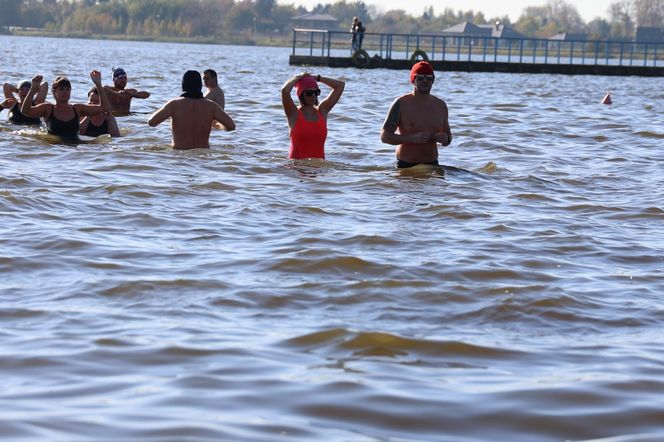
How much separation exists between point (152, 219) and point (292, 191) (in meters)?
2.13

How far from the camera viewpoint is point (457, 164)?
1403 centimetres

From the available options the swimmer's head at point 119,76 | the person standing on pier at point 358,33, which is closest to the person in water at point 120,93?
the swimmer's head at point 119,76

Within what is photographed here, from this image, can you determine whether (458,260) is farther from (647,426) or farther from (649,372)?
(647,426)

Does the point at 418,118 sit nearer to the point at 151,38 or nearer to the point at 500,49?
the point at 500,49

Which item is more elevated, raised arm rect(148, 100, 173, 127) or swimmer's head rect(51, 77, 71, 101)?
swimmer's head rect(51, 77, 71, 101)

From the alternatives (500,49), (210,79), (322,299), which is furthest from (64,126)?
(500,49)

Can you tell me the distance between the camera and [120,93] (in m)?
17.5

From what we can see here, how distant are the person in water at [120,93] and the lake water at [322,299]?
3.31 m

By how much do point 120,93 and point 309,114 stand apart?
598cm

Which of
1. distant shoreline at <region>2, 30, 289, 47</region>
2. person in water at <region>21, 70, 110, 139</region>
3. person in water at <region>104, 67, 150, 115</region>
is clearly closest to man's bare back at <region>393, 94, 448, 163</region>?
person in water at <region>21, 70, 110, 139</region>

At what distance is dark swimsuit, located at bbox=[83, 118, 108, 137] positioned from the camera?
14633 millimetres

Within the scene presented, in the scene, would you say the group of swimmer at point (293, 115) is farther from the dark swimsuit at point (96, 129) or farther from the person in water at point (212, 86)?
the person in water at point (212, 86)

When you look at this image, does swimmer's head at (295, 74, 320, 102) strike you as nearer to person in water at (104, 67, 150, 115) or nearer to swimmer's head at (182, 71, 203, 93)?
swimmer's head at (182, 71, 203, 93)

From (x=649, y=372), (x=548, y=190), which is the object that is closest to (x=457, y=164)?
(x=548, y=190)
